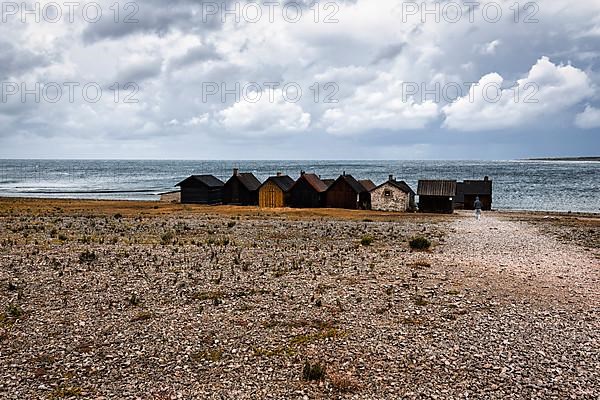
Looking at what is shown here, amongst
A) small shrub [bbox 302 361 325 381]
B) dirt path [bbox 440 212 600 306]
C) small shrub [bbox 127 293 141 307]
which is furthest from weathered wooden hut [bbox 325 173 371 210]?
small shrub [bbox 302 361 325 381]

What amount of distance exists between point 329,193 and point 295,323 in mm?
53337

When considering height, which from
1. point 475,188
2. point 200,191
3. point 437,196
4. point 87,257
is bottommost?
point 87,257

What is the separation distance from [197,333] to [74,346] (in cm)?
320

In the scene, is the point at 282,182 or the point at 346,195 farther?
the point at 282,182

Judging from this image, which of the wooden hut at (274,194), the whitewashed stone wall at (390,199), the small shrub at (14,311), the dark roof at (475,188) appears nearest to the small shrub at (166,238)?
the small shrub at (14,311)

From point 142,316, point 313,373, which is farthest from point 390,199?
point 313,373

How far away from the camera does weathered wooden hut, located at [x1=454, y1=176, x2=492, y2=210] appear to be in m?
70.6

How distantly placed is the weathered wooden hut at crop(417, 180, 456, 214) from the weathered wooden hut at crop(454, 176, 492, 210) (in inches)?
354

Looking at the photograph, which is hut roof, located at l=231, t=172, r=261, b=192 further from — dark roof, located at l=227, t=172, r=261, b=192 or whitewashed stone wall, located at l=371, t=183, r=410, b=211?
whitewashed stone wall, located at l=371, t=183, r=410, b=211

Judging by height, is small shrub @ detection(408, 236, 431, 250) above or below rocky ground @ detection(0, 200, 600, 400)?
above

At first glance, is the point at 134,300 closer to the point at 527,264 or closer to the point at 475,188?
the point at 527,264

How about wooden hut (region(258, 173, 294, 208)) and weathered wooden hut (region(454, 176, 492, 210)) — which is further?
weathered wooden hut (region(454, 176, 492, 210))

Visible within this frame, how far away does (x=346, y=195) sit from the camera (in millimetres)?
66938

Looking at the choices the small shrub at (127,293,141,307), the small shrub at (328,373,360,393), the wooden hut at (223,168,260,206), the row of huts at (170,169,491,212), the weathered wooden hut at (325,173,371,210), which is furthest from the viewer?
the wooden hut at (223,168,260,206)
